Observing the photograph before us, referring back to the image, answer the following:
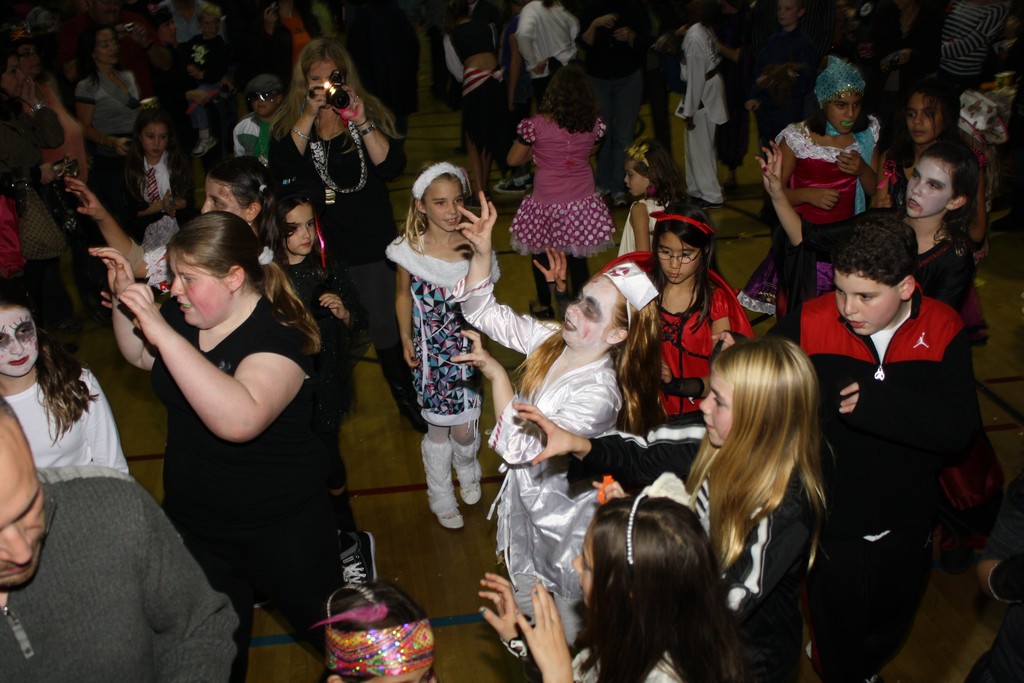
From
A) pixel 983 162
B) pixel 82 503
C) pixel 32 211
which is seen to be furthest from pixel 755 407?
pixel 32 211

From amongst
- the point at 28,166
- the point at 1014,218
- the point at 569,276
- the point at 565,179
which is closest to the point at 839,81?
the point at 565,179

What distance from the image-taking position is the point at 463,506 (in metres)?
4.24

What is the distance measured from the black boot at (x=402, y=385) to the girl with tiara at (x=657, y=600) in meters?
2.99

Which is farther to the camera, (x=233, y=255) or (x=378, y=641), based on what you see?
(x=233, y=255)

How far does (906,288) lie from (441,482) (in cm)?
219

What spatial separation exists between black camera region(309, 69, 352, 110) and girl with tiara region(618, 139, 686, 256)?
1.38 meters

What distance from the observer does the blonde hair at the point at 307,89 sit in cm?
446

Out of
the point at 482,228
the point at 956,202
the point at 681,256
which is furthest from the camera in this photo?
the point at 956,202

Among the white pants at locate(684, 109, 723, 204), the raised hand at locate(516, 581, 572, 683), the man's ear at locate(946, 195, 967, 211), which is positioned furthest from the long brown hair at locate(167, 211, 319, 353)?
the white pants at locate(684, 109, 723, 204)

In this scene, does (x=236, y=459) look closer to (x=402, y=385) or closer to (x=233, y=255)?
(x=233, y=255)

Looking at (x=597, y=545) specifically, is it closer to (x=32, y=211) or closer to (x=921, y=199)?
(x=921, y=199)

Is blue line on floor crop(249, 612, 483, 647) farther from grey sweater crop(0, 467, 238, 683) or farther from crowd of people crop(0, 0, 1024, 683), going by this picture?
grey sweater crop(0, 467, 238, 683)

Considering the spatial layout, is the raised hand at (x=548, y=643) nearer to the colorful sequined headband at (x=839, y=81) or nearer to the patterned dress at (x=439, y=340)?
the patterned dress at (x=439, y=340)

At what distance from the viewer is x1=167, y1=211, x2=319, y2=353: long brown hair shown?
2455mm
